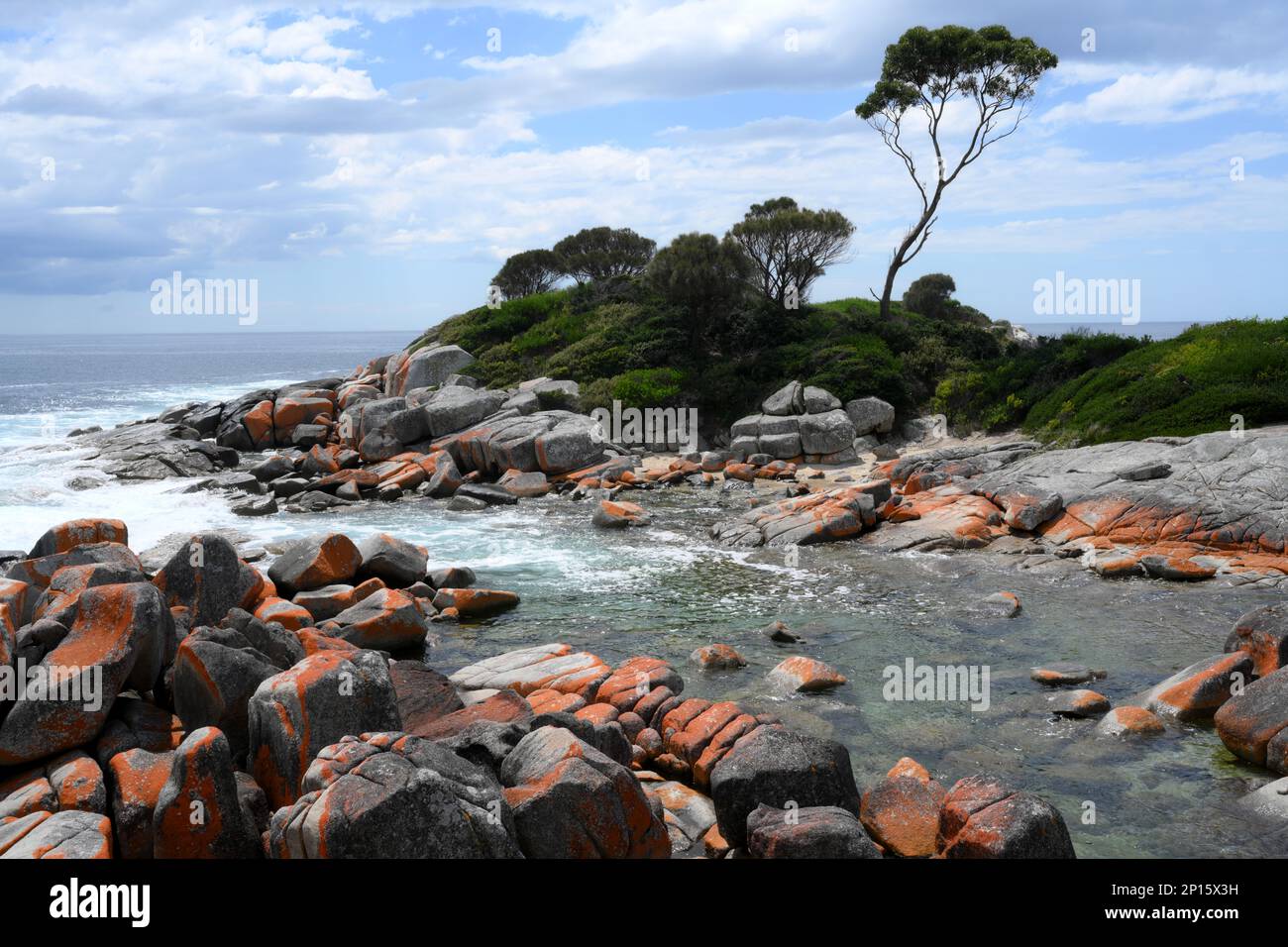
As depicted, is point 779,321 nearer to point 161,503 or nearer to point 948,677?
point 161,503

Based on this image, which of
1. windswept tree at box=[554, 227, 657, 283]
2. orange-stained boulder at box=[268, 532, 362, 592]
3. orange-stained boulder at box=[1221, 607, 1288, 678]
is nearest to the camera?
orange-stained boulder at box=[1221, 607, 1288, 678]

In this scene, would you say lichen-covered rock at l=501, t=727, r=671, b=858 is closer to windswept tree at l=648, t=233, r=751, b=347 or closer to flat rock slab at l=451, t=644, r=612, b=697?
flat rock slab at l=451, t=644, r=612, b=697

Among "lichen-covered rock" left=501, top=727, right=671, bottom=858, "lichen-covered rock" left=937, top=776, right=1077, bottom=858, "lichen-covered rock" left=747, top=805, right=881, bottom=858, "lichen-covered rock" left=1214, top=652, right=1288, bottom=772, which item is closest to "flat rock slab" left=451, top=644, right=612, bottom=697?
"lichen-covered rock" left=501, top=727, right=671, bottom=858

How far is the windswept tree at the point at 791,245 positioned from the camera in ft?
157

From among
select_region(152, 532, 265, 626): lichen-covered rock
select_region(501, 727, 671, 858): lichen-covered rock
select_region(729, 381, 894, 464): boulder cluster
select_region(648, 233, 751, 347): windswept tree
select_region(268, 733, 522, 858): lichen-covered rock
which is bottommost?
select_region(501, 727, 671, 858): lichen-covered rock

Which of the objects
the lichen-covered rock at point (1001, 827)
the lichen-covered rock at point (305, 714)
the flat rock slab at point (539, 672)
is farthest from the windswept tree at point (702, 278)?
the lichen-covered rock at point (1001, 827)

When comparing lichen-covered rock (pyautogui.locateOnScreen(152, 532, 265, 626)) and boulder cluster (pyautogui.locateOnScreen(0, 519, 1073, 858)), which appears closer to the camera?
boulder cluster (pyautogui.locateOnScreen(0, 519, 1073, 858))

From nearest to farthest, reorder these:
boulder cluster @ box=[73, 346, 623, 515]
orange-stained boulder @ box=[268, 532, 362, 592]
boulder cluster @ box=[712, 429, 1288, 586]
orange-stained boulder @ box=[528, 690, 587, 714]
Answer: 1. orange-stained boulder @ box=[528, 690, 587, 714]
2. orange-stained boulder @ box=[268, 532, 362, 592]
3. boulder cluster @ box=[712, 429, 1288, 586]
4. boulder cluster @ box=[73, 346, 623, 515]

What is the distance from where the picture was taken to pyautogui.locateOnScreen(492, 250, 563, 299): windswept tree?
65.3 m

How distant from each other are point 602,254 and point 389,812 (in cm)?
5720

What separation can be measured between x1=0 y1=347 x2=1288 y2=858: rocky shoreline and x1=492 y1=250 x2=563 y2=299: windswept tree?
4418 centimetres

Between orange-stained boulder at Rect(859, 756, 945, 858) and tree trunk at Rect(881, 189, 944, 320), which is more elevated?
tree trunk at Rect(881, 189, 944, 320)

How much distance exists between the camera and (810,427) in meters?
35.0

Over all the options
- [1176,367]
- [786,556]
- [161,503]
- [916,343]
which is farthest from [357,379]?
[1176,367]
